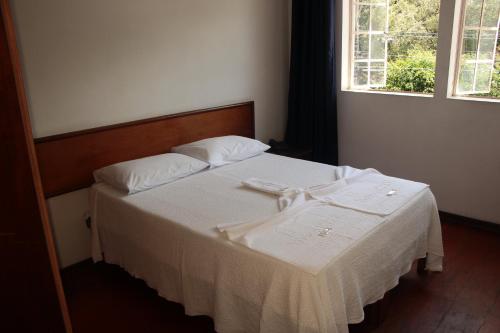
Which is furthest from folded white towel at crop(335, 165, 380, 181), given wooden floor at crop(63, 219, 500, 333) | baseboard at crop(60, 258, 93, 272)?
baseboard at crop(60, 258, 93, 272)

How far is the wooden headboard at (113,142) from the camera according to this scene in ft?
8.32

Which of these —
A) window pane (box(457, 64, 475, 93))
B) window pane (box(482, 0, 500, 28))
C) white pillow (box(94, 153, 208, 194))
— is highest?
window pane (box(482, 0, 500, 28))

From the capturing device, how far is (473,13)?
9.93 feet

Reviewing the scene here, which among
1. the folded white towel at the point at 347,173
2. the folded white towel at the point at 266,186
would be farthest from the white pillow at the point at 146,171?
the folded white towel at the point at 347,173

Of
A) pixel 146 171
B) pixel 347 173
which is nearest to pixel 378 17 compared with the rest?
pixel 347 173

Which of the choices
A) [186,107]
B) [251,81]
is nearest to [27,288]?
[186,107]

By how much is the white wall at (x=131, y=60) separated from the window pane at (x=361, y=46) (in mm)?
699

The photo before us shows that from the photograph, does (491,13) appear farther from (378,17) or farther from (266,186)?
(266,186)

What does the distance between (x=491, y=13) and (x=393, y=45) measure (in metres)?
0.76

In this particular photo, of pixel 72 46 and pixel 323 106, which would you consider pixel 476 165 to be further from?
pixel 72 46

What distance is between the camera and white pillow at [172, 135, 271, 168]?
9.76 feet

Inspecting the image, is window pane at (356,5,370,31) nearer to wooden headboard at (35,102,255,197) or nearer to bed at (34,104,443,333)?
wooden headboard at (35,102,255,197)

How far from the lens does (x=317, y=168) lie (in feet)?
9.53

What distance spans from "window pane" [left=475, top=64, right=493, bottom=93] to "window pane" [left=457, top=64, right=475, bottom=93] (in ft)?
0.13
